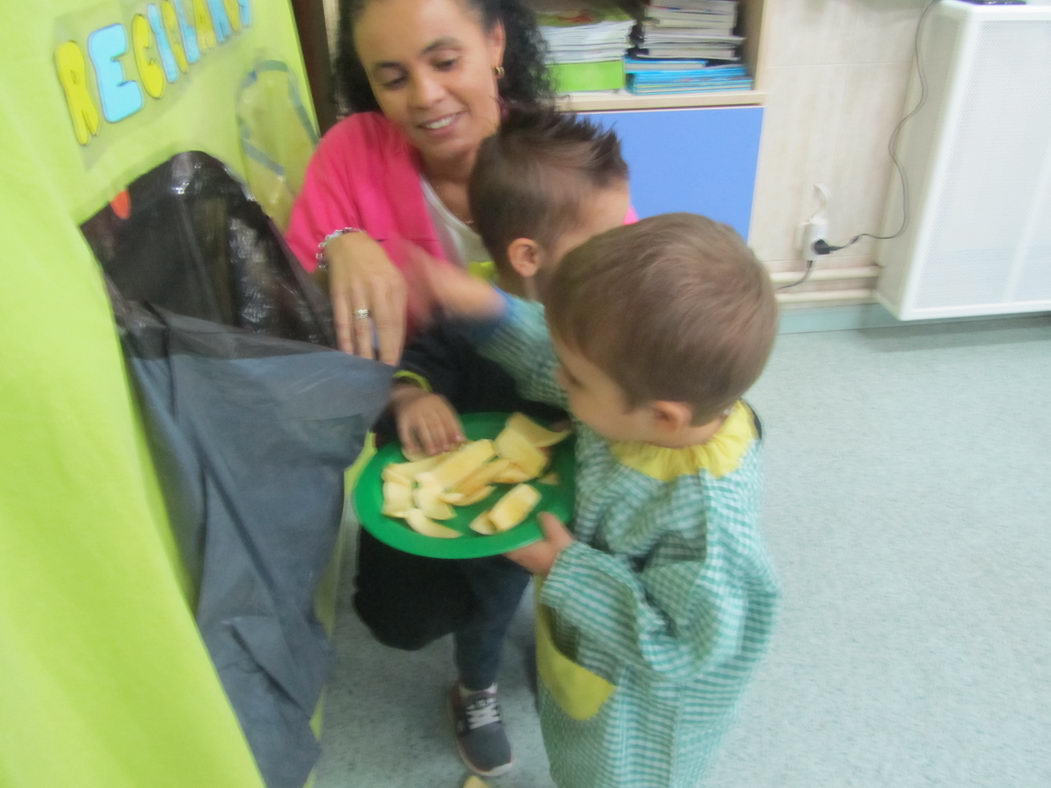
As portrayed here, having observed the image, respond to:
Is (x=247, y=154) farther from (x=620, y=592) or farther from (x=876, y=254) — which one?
(x=876, y=254)

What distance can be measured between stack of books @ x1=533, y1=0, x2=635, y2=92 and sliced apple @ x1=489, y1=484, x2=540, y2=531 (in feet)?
3.66

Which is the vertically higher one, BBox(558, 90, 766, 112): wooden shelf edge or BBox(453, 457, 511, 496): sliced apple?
BBox(558, 90, 766, 112): wooden shelf edge

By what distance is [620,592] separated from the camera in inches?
29.7

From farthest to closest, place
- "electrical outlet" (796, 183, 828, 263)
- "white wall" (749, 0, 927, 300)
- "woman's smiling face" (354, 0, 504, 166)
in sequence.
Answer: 1. "electrical outlet" (796, 183, 828, 263)
2. "white wall" (749, 0, 927, 300)
3. "woman's smiling face" (354, 0, 504, 166)

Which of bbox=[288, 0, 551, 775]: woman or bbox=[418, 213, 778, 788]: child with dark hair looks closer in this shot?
bbox=[418, 213, 778, 788]: child with dark hair

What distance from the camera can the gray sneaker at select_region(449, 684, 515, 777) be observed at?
45.2 inches

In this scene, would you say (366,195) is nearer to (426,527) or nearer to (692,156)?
(426,527)

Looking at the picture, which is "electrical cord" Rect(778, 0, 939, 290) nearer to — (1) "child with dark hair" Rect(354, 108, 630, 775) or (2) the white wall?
(2) the white wall

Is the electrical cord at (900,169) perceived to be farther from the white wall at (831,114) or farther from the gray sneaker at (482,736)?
the gray sneaker at (482,736)

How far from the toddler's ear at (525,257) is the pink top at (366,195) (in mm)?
138

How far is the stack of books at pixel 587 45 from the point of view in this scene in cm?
164

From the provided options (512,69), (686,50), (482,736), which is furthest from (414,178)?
(686,50)

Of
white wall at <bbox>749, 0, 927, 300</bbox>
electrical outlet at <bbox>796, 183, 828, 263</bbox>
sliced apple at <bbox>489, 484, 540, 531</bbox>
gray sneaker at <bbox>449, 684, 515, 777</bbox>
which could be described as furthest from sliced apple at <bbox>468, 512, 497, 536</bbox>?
electrical outlet at <bbox>796, 183, 828, 263</bbox>

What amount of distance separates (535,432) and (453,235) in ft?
1.10
